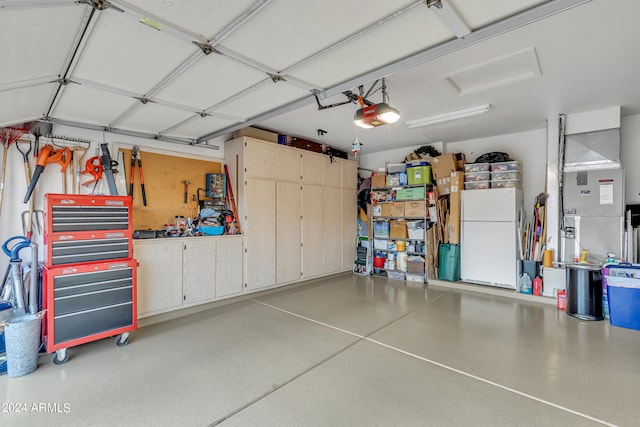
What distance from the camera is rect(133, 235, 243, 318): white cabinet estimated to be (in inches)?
146

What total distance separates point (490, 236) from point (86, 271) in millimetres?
5774

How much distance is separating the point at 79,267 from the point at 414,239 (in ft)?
17.3

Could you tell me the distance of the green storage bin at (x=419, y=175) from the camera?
5723 millimetres

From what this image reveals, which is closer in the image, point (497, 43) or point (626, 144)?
point (497, 43)

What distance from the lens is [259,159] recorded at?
489 centimetres

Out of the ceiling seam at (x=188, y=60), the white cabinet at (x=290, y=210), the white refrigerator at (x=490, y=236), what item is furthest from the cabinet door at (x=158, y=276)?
the white refrigerator at (x=490, y=236)

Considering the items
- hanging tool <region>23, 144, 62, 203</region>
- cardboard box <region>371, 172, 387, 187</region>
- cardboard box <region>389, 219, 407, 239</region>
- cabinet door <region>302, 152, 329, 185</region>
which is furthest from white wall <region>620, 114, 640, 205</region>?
hanging tool <region>23, 144, 62, 203</region>

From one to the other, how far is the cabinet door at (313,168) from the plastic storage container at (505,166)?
313cm

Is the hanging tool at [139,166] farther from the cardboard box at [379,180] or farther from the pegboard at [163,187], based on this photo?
the cardboard box at [379,180]

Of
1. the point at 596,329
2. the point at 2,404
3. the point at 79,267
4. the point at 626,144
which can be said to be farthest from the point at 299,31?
the point at 626,144

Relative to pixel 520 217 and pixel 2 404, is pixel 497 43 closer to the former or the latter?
pixel 520 217

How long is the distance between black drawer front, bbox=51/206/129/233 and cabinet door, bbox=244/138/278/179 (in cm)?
195

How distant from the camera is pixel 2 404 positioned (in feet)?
6.97

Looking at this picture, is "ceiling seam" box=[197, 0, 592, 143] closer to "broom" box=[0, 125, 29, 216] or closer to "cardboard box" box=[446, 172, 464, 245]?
"broom" box=[0, 125, 29, 216]
